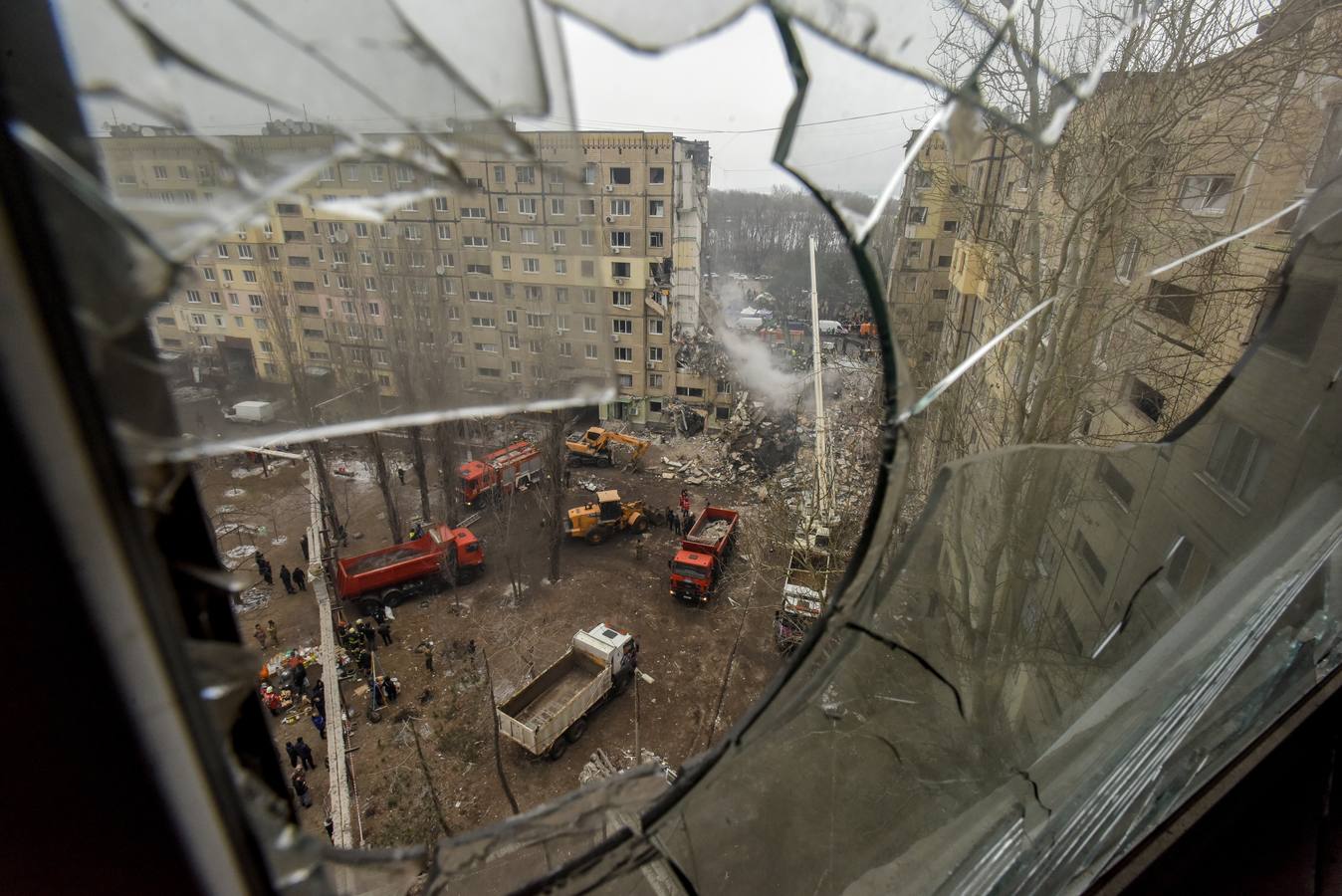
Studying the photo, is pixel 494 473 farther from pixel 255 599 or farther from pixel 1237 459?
pixel 1237 459

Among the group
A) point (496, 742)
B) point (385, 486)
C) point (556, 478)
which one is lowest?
point (496, 742)

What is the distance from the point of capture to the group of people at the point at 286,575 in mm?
7113

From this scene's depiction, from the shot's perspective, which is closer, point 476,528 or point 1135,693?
point 1135,693

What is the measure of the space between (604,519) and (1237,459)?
8.74 m

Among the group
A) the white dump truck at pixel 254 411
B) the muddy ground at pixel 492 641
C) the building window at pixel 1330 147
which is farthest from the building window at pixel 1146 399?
the muddy ground at pixel 492 641

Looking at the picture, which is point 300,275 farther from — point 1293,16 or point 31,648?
point 1293,16

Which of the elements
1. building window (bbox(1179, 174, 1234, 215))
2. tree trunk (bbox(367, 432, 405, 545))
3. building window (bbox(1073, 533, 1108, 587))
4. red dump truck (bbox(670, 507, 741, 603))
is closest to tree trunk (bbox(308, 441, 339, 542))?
tree trunk (bbox(367, 432, 405, 545))

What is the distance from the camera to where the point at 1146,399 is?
5.43 ft

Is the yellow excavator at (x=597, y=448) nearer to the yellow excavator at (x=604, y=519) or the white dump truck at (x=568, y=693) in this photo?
the yellow excavator at (x=604, y=519)

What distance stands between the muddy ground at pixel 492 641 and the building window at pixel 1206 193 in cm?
563

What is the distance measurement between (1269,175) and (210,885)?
206 centimetres

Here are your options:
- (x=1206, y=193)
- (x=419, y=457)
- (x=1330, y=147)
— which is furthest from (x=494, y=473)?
(x=1330, y=147)

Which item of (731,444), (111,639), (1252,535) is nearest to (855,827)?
(111,639)

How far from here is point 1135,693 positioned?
3.32 feet
